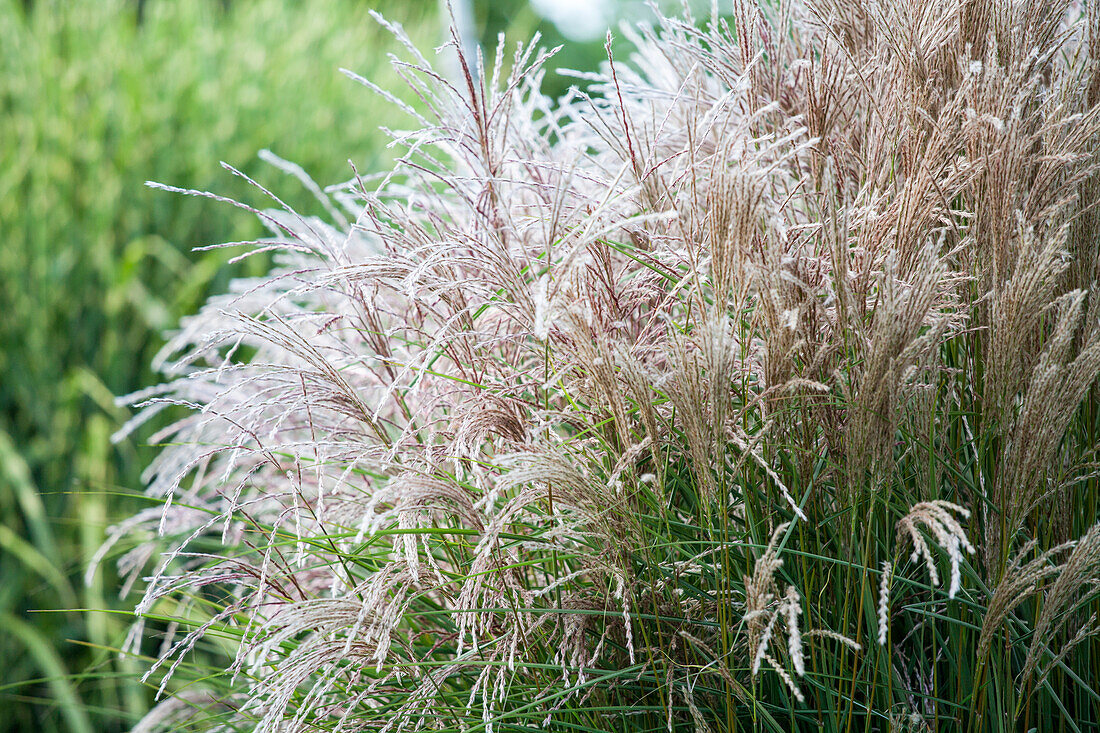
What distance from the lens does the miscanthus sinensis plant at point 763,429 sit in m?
1.02

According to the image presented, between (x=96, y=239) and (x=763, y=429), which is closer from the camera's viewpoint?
(x=763, y=429)

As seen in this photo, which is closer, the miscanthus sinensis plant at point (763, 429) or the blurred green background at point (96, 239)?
the miscanthus sinensis plant at point (763, 429)

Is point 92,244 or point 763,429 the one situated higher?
point 92,244

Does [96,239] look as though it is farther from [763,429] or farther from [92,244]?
[763,429]

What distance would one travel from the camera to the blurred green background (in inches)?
111

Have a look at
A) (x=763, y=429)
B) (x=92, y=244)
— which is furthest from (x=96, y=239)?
(x=763, y=429)

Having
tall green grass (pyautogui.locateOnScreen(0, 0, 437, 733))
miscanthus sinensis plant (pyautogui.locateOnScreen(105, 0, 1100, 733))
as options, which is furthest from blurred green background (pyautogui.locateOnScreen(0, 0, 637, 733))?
miscanthus sinensis plant (pyautogui.locateOnScreen(105, 0, 1100, 733))

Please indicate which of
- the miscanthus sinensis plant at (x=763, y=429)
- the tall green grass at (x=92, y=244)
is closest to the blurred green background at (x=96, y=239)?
the tall green grass at (x=92, y=244)

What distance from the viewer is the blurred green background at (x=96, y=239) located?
2.81 meters

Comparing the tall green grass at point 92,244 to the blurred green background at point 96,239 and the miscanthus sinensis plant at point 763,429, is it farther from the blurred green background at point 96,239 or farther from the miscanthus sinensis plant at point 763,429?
the miscanthus sinensis plant at point 763,429

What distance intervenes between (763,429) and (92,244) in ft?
10.2

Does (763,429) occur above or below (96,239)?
below

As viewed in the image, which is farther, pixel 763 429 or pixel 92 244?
pixel 92 244

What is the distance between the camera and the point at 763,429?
3.37 feet
